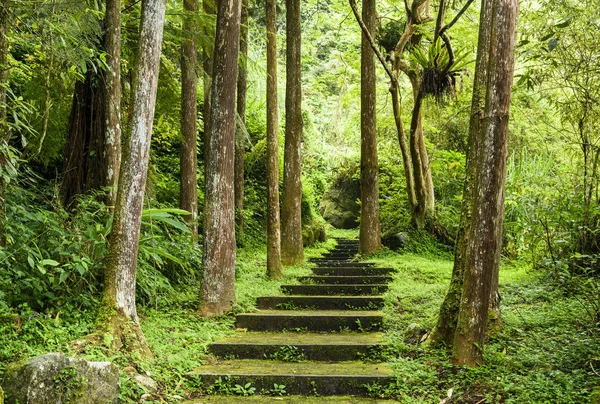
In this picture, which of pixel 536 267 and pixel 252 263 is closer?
pixel 536 267

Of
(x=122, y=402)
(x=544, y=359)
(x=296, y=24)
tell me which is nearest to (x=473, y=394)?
(x=544, y=359)

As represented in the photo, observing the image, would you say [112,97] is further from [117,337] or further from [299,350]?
[299,350]

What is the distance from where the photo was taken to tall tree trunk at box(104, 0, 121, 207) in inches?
276

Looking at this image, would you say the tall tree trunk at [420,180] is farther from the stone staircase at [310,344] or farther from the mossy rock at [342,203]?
the mossy rock at [342,203]

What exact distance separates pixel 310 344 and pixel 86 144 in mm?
4132

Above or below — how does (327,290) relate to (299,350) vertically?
above

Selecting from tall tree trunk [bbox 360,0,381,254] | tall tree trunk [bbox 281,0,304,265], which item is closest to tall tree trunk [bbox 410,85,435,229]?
tall tree trunk [bbox 360,0,381,254]

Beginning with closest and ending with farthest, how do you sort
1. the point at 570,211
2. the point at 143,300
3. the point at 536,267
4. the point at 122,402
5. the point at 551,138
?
the point at 122,402 < the point at 143,300 < the point at 570,211 < the point at 536,267 < the point at 551,138

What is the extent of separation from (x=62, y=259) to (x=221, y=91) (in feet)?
10.9

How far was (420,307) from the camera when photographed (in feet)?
25.9

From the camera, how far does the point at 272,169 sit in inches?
428

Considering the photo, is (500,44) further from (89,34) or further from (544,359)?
(89,34)

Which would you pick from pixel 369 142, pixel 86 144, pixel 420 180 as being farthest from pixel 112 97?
pixel 420 180

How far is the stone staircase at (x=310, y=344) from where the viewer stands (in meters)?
5.83
